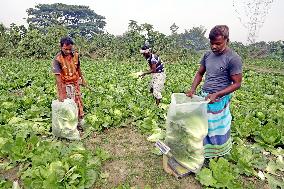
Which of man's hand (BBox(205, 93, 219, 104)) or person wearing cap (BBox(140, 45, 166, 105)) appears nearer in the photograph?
man's hand (BBox(205, 93, 219, 104))

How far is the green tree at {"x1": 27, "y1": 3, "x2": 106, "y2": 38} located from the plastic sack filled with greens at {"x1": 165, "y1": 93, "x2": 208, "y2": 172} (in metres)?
46.2

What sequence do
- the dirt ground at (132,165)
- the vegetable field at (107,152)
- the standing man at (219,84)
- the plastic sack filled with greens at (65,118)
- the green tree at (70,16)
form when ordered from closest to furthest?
the standing man at (219,84) < the vegetable field at (107,152) < the dirt ground at (132,165) < the plastic sack filled with greens at (65,118) < the green tree at (70,16)

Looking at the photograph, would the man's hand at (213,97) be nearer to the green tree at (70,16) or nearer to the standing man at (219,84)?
the standing man at (219,84)

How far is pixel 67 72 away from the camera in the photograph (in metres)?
4.63

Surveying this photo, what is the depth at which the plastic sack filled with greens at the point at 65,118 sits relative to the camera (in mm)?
4363

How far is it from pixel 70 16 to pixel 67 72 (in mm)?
48078

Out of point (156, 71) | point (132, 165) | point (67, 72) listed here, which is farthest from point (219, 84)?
point (156, 71)

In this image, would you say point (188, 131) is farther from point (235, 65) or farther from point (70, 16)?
point (70, 16)

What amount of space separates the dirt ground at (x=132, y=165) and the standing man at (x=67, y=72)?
655 millimetres

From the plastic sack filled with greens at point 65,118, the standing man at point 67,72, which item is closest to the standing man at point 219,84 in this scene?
the plastic sack filled with greens at point 65,118

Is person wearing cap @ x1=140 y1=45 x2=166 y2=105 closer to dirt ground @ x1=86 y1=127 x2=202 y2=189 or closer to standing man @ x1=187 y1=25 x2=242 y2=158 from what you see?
dirt ground @ x1=86 y1=127 x2=202 y2=189

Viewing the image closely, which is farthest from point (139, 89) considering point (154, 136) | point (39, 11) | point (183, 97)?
point (39, 11)

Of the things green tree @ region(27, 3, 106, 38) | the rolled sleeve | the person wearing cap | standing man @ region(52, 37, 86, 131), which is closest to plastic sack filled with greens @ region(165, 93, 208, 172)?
the rolled sleeve

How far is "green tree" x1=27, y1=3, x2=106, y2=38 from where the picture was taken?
48.8 metres
